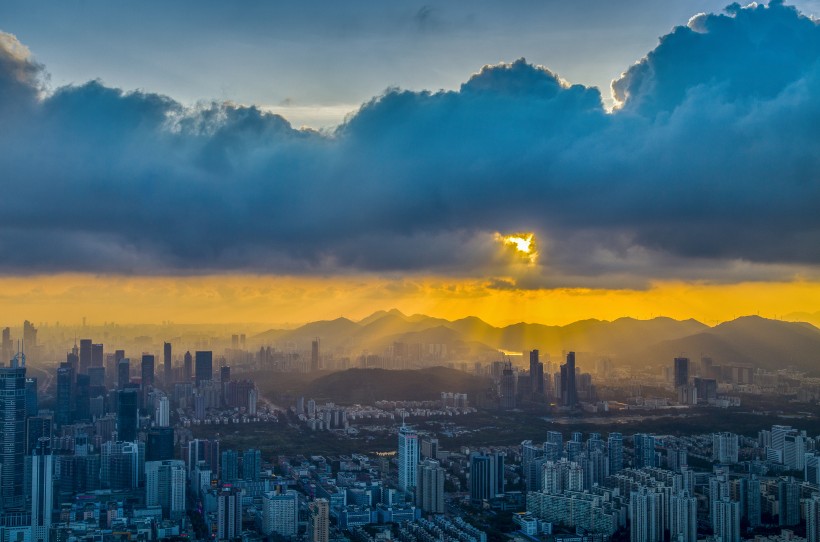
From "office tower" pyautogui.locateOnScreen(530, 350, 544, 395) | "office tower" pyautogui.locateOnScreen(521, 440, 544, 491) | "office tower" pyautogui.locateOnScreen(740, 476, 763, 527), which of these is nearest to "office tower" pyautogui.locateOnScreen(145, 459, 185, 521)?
"office tower" pyautogui.locateOnScreen(521, 440, 544, 491)

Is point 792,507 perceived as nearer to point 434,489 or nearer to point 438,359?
point 434,489

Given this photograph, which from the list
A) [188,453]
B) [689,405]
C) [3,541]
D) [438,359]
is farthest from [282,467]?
[438,359]

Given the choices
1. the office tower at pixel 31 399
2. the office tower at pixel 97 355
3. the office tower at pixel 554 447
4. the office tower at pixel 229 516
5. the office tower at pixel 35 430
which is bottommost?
the office tower at pixel 229 516

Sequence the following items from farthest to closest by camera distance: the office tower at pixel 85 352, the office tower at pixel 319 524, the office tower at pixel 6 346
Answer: the office tower at pixel 85 352 < the office tower at pixel 6 346 < the office tower at pixel 319 524

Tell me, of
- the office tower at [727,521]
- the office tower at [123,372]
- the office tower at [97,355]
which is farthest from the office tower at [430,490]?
the office tower at [97,355]

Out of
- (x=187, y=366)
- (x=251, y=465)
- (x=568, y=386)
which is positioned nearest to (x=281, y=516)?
(x=251, y=465)

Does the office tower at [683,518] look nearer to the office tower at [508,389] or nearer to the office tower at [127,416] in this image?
the office tower at [127,416]
